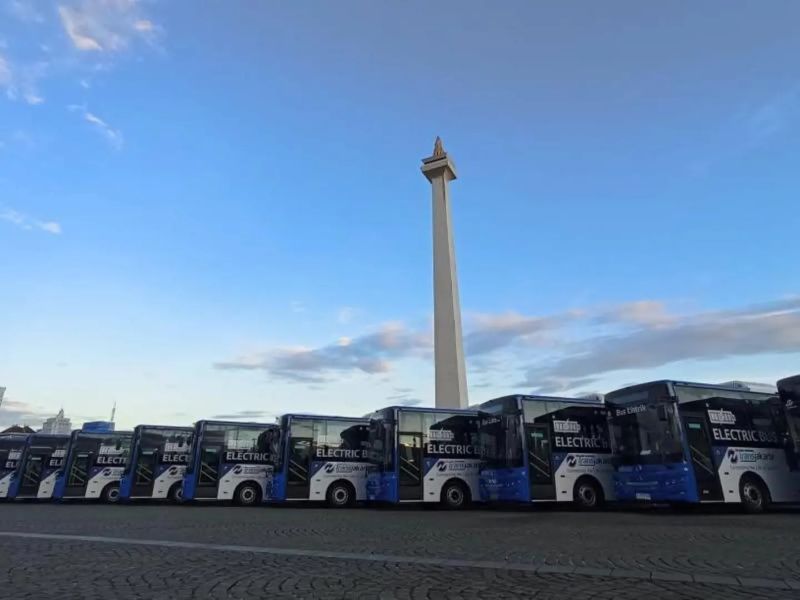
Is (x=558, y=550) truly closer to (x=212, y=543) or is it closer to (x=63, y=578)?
(x=212, y=543)

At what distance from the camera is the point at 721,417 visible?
540 inches

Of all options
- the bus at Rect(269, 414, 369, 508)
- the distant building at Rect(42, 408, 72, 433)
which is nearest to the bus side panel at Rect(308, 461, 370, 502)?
the bus at Rect(269, 414, 369, 508)

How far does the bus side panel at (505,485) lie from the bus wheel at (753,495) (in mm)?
5030

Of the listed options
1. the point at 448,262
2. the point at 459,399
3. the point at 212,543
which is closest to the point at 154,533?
the point at 212,543

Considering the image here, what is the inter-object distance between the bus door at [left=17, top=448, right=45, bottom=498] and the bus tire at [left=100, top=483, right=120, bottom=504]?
142 inches

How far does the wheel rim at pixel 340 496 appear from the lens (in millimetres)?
18109

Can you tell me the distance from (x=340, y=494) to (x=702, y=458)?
10814mm

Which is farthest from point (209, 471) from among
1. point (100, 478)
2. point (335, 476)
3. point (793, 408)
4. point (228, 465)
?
point (793, 408)

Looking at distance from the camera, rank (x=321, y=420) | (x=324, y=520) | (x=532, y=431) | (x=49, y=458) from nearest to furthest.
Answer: (x=324, y=520)
(x=532, y=431)
(x=321, y=420)
(x=49, y=458)

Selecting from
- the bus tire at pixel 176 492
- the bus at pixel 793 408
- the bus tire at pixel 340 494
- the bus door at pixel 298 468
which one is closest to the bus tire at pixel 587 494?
the bus at pixel 793 408

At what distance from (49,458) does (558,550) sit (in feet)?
78.0

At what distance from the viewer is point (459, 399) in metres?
31.1

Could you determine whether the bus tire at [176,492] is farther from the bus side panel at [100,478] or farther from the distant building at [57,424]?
the distant building at [57,424]

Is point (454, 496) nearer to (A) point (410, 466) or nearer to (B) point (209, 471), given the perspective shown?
(A) point (410, 466)
